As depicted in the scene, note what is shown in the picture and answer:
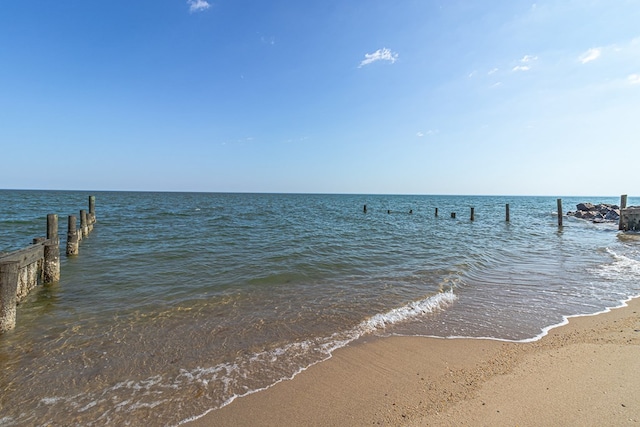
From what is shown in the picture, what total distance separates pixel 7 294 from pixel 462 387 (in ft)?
27.7

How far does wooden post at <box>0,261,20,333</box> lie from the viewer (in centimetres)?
573

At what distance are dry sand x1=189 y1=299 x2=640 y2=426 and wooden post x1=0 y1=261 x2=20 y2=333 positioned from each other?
211 inches

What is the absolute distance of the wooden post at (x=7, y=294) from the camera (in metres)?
5.73

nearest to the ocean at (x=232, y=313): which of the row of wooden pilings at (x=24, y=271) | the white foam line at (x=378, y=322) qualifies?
the white foam line at (x=378, y=322)

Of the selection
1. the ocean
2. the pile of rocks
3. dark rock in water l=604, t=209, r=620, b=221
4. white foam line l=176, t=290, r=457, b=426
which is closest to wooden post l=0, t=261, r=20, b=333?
the ocean

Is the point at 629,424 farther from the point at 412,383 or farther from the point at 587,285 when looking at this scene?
the point at 587,285

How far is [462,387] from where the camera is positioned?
3.87 m

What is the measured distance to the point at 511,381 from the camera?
13.0 ft

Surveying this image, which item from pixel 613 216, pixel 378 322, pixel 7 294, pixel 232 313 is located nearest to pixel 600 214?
pixel 613 216

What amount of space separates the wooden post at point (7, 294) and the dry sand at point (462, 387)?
5363mm

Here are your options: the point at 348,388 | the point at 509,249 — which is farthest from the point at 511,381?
the point at 509,249

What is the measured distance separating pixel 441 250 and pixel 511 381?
455 inches

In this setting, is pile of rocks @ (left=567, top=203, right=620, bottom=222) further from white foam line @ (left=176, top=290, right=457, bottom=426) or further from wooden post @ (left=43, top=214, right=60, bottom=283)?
wooden post @ (left=43, top=214, right=60, bottom=283)

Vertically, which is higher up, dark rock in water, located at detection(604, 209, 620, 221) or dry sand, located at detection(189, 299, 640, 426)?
dark rock in water, located at detection(604, 209, 620, 221)
